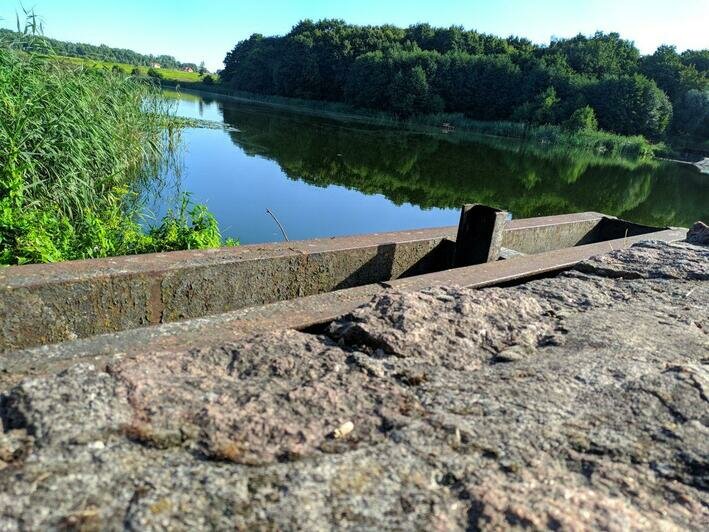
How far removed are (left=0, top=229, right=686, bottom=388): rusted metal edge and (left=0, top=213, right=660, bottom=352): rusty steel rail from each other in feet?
2.07

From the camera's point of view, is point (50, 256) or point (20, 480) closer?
point (20, 480)

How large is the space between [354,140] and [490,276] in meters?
21.0

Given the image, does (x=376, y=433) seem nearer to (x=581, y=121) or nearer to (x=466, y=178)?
(x=466, y=178)

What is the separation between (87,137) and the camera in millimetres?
5746

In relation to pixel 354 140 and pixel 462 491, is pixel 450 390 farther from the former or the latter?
pixel 354 140

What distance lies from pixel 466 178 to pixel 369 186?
433 centimetres

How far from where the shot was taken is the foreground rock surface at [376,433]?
1188 mm

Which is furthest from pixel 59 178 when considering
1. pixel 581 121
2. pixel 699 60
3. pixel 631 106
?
pixel 699 60

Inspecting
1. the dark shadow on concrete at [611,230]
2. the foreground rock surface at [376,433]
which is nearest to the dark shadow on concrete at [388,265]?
the foreground rock surface at [376,433]

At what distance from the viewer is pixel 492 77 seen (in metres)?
54.9

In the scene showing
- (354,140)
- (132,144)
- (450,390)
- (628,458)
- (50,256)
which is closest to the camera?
(628,458)

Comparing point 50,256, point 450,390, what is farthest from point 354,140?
point 450,390

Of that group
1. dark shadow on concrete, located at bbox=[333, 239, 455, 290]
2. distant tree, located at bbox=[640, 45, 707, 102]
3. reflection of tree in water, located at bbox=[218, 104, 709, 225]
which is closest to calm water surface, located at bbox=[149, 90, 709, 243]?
reflection of tree in water, located at bbox=[218, 104, 709, 225]

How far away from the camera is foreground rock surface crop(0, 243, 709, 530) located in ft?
3.90
